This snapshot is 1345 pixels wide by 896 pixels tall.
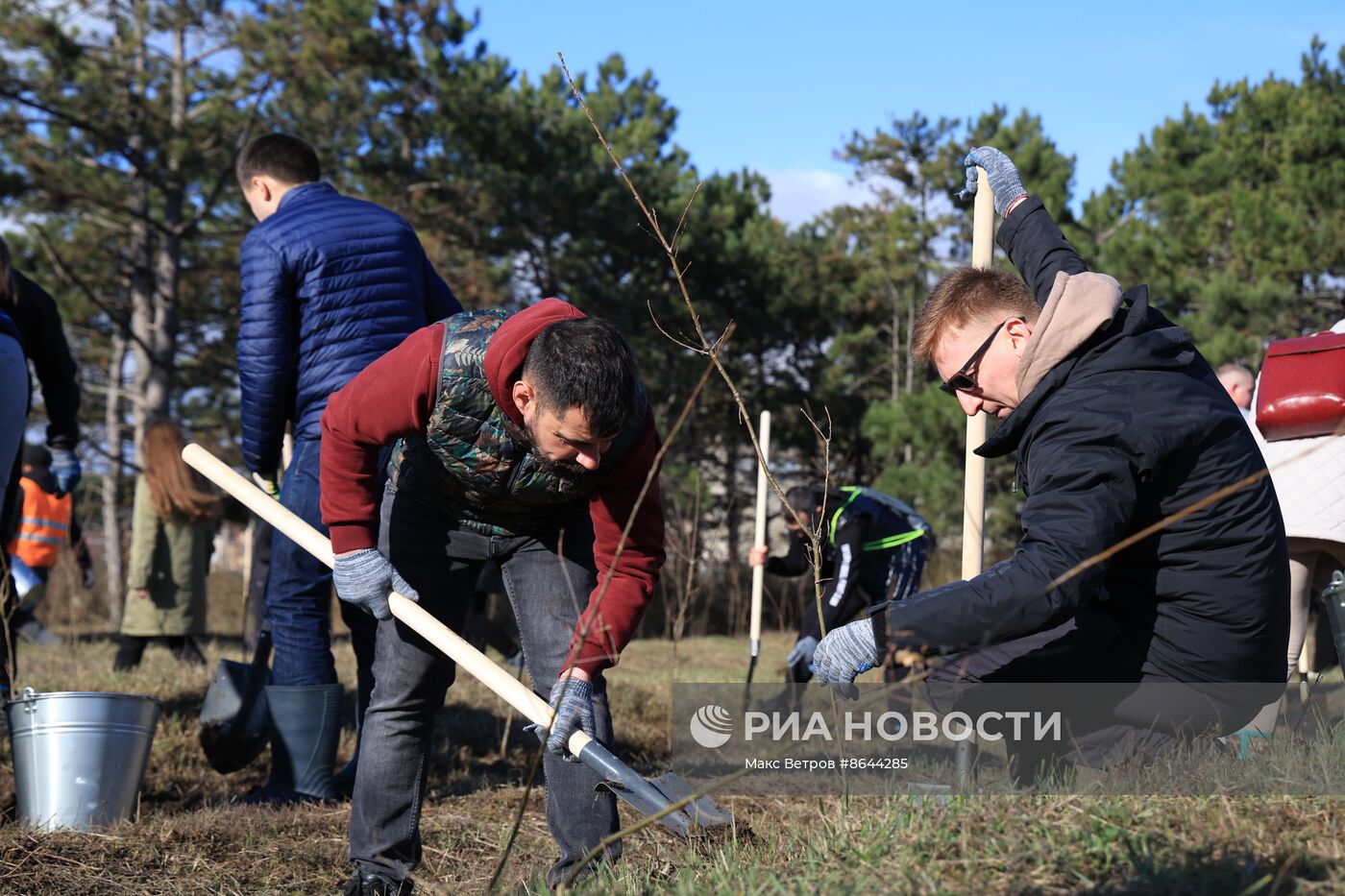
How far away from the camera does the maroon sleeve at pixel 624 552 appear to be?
2.87 m

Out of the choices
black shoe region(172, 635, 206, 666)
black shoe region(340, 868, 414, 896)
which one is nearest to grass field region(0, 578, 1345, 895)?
black shoe region(340, 868, 414, 896)

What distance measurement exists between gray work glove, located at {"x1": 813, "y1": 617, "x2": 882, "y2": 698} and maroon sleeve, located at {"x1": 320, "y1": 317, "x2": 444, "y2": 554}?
1.07 meters

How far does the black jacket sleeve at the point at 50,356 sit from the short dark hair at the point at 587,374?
8.99ft

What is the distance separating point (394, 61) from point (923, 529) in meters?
10.1

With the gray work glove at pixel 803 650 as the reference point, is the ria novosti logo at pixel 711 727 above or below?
below

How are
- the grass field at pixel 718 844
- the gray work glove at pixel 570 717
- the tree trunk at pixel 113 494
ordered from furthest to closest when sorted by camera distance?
1. the tree trunk at pixel 113 494
2. the gray work glove at pixel 570 717
3. the grass field at pixel 718 844

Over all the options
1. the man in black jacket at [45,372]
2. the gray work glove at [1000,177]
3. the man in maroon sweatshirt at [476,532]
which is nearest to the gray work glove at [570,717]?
the man in maroon sweatshirt at [476,532]

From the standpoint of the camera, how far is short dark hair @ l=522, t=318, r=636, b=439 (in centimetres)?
248

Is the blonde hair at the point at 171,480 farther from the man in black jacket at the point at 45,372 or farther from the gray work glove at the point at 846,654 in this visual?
the gray work glove at the point at 846,654

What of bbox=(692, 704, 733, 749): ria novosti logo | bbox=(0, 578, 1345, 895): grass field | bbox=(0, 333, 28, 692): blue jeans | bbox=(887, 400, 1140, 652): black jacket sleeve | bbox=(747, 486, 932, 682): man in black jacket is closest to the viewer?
bbox=(0, 578, 1345, 895): grass field

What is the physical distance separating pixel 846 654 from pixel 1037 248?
1.40 metres

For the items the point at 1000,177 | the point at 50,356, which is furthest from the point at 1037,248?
the point at 50,356

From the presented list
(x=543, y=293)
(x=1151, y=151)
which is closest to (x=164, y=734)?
(x=543, y=293)

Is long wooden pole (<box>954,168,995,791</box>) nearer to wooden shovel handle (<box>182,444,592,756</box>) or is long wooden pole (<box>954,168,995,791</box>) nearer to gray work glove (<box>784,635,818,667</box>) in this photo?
wooden shovel handle (<box>182,444,592,756</box>)
